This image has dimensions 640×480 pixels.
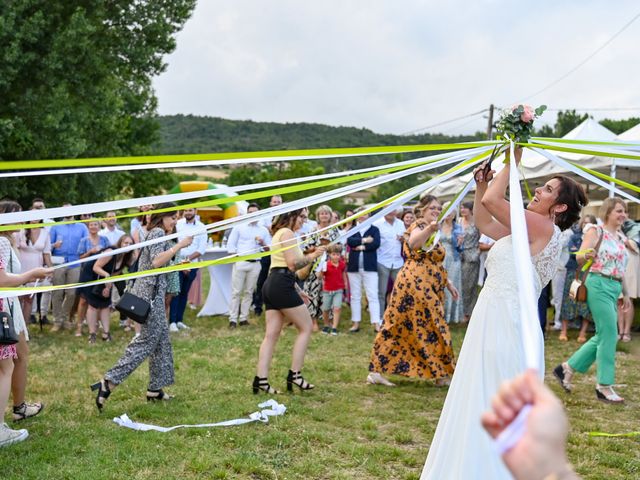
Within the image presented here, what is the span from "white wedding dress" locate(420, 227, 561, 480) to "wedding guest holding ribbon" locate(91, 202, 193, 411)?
10.0ft

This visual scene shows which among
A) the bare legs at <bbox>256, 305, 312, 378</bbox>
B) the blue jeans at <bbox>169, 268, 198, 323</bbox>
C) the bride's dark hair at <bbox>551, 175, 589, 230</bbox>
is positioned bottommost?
the blue jeans at <bbox>169, 268, 198, 323</bbox>

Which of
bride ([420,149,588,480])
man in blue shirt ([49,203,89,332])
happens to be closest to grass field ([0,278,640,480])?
bride ([420,149,588,480])

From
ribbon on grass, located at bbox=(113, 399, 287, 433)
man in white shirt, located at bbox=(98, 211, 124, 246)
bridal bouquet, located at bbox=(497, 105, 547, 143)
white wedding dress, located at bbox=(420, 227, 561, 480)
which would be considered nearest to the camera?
white wedding dress, located at bbox=(420, 227, 561, 480)

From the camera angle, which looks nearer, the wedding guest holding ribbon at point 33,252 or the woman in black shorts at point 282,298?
the woman in black shorts at point 282,298

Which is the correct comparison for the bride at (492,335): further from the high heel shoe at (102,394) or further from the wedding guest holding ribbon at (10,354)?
the high heel shoe at (102,394)

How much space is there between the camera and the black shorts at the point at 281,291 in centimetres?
673

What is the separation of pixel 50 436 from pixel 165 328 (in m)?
1.46

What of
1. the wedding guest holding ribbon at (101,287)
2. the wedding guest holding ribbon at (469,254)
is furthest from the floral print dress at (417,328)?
the wedding guest holding ribbon at (469,254)

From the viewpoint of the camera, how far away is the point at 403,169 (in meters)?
4.11

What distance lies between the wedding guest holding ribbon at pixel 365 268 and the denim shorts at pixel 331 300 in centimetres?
26

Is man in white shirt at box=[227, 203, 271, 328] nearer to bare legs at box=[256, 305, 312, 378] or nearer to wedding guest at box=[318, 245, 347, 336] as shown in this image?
wedding guest at box=[318, 245, 347, 336]

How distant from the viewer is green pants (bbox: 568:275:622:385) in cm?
679

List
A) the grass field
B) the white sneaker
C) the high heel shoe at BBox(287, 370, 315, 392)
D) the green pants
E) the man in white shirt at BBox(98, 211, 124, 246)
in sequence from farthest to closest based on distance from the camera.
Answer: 1. the man in white shirt at BBox(98, 211, 124, 246)
2. the high heel shoe at BBox(287, 370, 315, 392)
3. the green pants
4. the white sneaker
5. the grass field

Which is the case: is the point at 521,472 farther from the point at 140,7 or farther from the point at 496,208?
the point at 140,7
